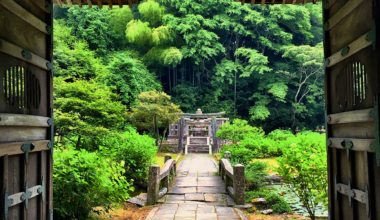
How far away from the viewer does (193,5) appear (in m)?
19.3

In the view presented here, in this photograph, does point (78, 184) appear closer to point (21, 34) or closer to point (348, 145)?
point (21, 34)

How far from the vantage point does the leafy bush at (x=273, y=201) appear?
5426 millimetres

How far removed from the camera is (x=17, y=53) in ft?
7.73

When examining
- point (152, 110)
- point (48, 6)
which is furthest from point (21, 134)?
point (152, 110)

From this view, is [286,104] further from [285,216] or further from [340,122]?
[340,122]

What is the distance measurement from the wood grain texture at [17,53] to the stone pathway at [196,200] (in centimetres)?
298

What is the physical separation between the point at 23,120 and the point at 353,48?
3.00 metres

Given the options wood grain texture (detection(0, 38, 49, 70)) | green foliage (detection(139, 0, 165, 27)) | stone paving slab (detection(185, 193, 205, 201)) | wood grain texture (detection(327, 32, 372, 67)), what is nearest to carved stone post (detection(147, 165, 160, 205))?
stone paving slab (detection(185, 193, 205, 201))

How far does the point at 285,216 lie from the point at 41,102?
4.60 metres

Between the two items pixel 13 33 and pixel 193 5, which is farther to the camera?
pixel 193 5

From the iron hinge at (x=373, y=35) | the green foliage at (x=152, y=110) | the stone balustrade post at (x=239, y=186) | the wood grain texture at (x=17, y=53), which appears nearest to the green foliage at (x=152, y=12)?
the green foliage at (x=152, y=110)

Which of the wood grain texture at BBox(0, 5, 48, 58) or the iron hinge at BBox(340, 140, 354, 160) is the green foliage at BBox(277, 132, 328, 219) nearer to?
the iron hinge at BBox(340, 140, 354, 160)

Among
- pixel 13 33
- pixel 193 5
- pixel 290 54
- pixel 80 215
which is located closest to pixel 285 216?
pixel 80 215

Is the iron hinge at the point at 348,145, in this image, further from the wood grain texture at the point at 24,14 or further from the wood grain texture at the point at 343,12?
the wood grain texture at the point at 24,14
